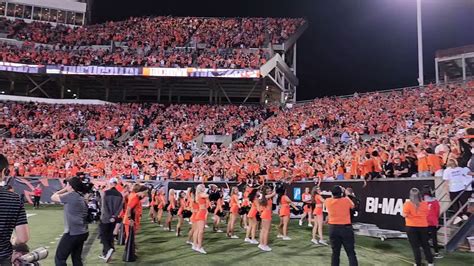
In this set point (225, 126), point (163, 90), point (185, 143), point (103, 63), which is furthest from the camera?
point (163, 90)

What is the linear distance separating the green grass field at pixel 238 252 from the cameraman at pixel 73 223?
3.08 meters

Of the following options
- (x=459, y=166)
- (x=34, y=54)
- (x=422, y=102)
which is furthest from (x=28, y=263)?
(x=34, y=54)

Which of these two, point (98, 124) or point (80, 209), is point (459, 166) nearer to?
point (80, 209)

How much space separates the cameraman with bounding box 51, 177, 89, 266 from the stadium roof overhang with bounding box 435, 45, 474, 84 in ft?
125

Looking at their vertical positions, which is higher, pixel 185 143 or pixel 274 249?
pixel 185 143

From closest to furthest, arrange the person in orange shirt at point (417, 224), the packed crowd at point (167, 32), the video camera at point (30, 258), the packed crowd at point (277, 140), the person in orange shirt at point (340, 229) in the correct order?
the video camera at point (30, 258)
the person in orange shirt at point (340, 229)
the person in orange shirt at point (417, 224)
the packed crowd at point (277, 140)
the packed crowd at point (167, 32)

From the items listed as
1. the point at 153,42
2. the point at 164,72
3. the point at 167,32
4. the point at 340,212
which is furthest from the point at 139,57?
the point at 340,212

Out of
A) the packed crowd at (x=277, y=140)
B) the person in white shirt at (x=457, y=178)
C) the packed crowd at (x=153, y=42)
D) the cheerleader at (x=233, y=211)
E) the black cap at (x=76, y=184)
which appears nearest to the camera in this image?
the black cap at (x=76, y=184)

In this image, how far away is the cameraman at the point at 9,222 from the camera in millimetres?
3764

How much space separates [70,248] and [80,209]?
631mm

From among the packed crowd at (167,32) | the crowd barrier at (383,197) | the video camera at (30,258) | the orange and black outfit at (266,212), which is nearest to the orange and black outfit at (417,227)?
the crowd barrier at (383,197)

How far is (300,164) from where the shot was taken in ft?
70.7

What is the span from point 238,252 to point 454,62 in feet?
124

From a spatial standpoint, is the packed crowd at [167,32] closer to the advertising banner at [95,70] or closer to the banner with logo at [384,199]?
the advertising banner at [95,70]
